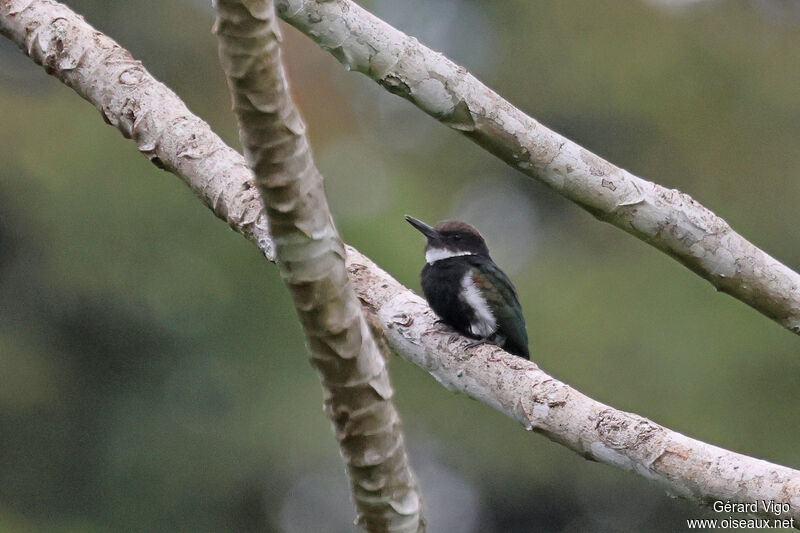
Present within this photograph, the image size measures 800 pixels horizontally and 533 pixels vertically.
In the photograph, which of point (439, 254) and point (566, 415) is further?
point (439, 254)

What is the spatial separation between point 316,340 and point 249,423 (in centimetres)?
671

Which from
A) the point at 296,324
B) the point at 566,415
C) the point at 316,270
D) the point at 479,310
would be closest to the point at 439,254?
the point at 479,310

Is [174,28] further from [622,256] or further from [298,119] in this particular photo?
[298,119]

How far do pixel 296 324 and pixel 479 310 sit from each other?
4587 millimetres

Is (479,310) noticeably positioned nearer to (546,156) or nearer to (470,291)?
(470,291)

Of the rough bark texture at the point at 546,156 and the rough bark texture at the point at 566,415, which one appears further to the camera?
the rough bark texture at the point at 546,156

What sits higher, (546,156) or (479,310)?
(546,156)

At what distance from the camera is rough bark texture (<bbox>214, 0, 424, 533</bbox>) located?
1.74 metres

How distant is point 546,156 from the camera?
272 cm

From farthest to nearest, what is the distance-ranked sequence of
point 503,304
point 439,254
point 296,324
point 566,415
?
point 296,324, point 439,254, point 503,304, point 566,415

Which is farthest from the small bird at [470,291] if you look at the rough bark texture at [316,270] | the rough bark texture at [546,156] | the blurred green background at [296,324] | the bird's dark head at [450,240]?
the blurred green background at [296,324]

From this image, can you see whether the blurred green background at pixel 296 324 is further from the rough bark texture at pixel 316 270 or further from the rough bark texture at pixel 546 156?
the rough bark texture at pixel 316 270

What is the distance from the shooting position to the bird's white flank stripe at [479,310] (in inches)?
155

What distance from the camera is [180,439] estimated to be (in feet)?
28.1
